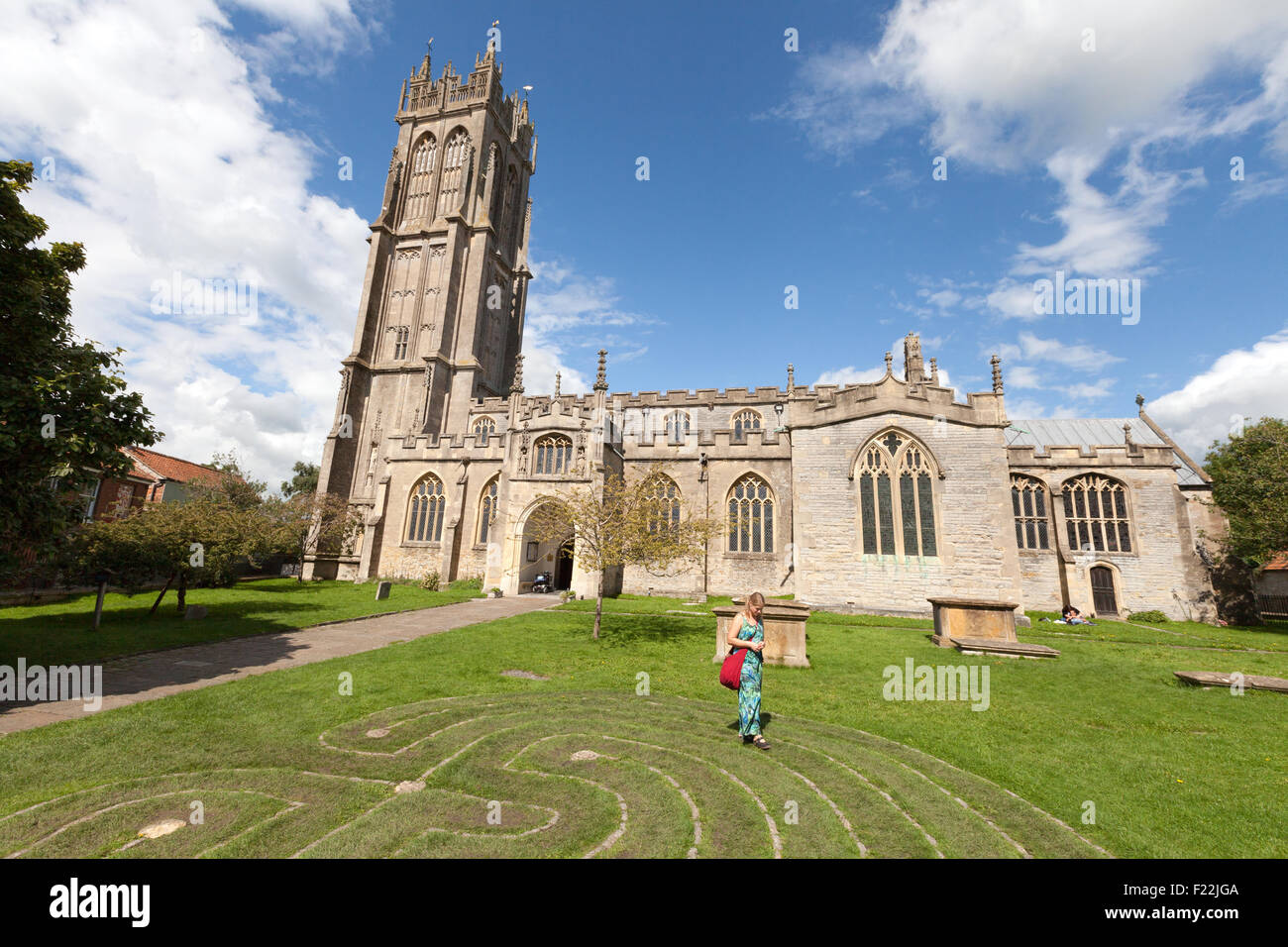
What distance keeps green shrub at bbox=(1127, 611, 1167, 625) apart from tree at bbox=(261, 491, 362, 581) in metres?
40.9

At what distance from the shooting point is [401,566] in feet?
97.7

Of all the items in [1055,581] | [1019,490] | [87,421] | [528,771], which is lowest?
[528,771]

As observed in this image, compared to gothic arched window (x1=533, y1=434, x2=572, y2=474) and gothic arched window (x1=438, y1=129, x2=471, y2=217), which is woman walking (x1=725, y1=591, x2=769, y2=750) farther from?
gothic arched window (x1=438, y1=129, x2=471, y2=217)

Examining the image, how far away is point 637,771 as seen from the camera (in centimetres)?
545

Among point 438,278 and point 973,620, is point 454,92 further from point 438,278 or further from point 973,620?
point 973,620

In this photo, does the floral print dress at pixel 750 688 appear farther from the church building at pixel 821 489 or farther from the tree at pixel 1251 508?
the tree at pixel 1251 508

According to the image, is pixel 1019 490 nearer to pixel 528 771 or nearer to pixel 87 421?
pixel 528 771

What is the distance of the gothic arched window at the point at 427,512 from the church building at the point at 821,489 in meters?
0.11

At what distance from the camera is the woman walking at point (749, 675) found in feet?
20.9

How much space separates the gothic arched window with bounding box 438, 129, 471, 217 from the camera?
148ft

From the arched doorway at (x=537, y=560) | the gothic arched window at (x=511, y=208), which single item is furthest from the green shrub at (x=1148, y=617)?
the gothic arched window at (x=511, y=208)

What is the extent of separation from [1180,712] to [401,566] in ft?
A: 105
